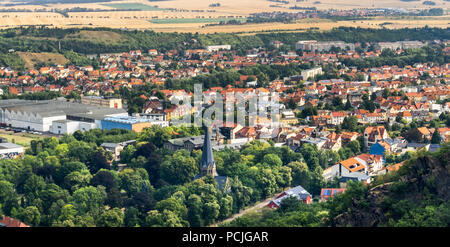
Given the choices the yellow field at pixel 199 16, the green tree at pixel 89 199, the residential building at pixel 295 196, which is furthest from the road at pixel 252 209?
the yellow field at pixel 199 16

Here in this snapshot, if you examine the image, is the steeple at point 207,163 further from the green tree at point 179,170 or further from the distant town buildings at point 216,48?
the distant town buildings at point 216,48

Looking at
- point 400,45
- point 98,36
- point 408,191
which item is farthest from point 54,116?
point 400,45

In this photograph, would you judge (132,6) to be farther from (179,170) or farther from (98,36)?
(179,170)

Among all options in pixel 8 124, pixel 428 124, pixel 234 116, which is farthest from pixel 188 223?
pixel 8 124

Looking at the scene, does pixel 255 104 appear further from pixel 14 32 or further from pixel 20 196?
pixel 14 32
